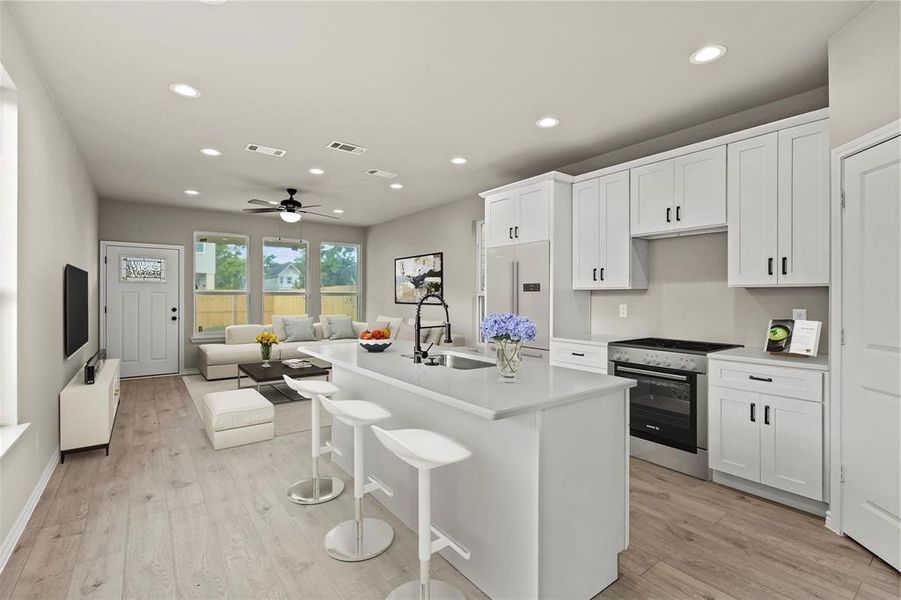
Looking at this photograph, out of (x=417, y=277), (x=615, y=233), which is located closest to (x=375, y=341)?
(x=615, y=233)

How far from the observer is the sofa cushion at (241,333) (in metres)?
7.18

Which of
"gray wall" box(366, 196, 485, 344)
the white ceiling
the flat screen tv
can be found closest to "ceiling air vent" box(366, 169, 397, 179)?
the white ceiling

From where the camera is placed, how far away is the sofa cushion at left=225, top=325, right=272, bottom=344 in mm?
7184

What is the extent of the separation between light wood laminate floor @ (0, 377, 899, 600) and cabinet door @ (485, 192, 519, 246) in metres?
2.59

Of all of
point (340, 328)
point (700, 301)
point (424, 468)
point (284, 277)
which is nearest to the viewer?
point (424, 468)

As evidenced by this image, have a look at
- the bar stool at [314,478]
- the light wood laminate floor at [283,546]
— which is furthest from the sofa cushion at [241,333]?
the bar stool at [314,478]

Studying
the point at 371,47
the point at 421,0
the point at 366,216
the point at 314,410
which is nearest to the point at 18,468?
the point at 314,410

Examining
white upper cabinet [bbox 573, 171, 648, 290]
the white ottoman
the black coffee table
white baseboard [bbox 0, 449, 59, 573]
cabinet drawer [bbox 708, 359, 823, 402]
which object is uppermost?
white upper cabinet [bbox 573, 171, 648, 290]

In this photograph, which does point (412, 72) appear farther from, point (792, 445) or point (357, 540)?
point (792, 445)

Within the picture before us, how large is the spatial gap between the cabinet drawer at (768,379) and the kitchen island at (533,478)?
1350mm

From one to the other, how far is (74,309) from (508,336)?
3903 mm

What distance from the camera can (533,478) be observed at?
1.75 metres

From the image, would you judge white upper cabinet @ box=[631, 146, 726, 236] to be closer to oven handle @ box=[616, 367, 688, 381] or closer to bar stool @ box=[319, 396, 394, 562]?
oven handle @ box=[616, 367, 688, 381]

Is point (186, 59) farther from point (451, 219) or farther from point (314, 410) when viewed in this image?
point (451, 219)
